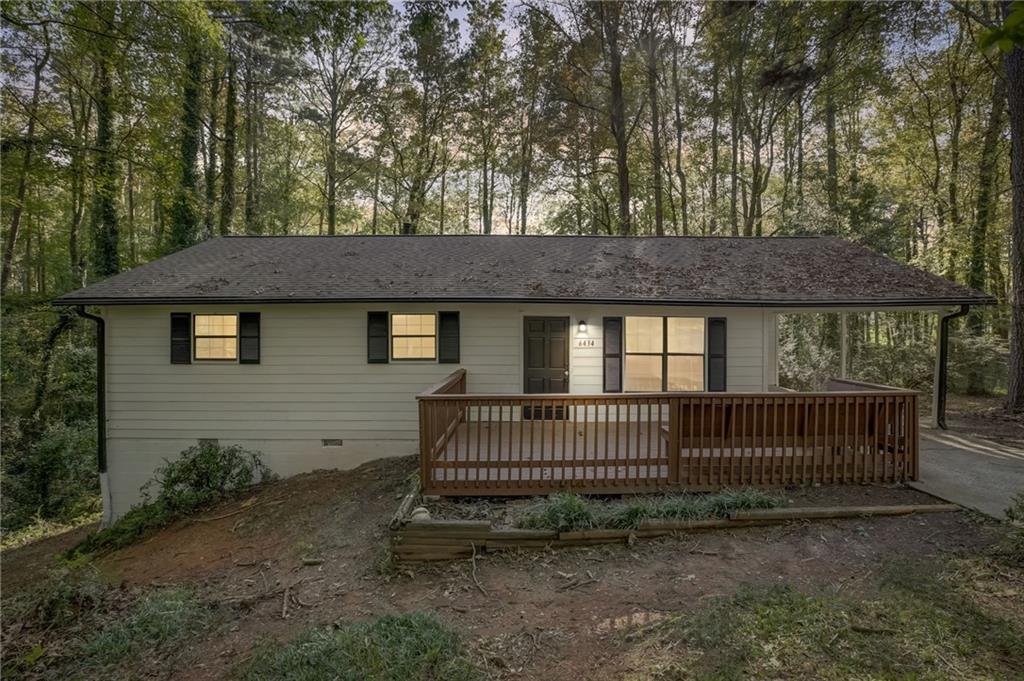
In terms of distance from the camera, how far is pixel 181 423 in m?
7.70

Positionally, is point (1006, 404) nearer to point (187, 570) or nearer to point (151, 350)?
point (187, 570)

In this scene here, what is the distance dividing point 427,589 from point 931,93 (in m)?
20.4

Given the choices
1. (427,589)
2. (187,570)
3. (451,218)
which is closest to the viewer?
(427,589)

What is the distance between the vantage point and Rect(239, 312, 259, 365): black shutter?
25.2 ft

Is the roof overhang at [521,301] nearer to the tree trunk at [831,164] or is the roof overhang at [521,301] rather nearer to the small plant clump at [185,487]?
the small plant clump at [185,487]

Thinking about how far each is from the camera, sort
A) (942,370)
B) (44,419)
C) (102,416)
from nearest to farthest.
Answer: (102,416) < (942,370) < (44,419)

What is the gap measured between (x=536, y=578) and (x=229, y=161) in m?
16.8

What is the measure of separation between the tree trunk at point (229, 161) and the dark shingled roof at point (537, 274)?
232 inches

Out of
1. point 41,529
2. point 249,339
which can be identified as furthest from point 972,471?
point 41,529

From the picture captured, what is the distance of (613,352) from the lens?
7961 mm

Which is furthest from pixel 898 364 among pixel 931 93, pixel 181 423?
pixel 181 423

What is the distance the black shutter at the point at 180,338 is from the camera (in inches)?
303

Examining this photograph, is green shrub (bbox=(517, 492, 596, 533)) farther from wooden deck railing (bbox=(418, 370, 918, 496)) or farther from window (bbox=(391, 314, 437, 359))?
window (bbox=(391, 314, 437, 359))

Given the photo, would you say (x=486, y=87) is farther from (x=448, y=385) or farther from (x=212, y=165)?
(x=448, y=385)
